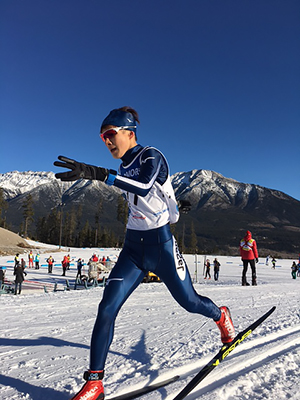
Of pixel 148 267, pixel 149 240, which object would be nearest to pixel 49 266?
pixel 148 267

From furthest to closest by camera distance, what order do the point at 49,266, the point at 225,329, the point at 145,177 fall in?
the point at 49,266, the point at 225,329, the point at 145,177

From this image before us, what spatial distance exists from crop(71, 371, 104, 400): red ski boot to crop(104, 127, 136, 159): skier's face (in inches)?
68.6

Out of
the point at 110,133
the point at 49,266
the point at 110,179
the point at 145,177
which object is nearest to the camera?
the point at 110,179

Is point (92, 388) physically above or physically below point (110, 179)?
below

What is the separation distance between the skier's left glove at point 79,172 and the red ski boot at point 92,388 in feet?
4.70

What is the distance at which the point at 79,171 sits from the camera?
2.22 m

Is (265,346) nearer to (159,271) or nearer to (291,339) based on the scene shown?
(291,339)

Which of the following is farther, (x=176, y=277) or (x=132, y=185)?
(x=176, y=277)

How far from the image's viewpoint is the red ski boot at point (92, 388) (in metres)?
2.13

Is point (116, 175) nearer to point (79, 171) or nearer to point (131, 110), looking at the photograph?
point (79, 171)

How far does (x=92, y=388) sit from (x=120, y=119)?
2.12 m

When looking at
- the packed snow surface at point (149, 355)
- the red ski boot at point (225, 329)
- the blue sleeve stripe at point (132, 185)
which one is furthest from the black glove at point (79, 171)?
the red ski boot at point (225, 329)

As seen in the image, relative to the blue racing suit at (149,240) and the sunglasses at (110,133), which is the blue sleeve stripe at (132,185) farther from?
the sunglasses at (110,133)

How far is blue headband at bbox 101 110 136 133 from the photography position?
2660 mm
